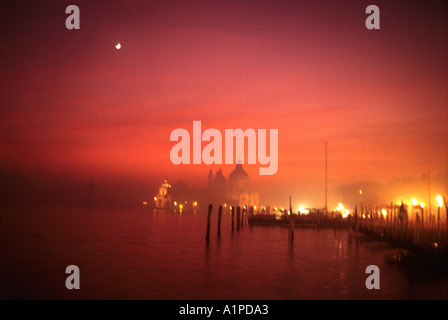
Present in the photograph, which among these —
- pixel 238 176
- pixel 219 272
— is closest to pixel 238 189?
pixel 238 176

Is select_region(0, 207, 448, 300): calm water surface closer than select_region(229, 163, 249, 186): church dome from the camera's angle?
Yes

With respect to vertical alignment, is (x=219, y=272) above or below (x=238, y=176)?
below

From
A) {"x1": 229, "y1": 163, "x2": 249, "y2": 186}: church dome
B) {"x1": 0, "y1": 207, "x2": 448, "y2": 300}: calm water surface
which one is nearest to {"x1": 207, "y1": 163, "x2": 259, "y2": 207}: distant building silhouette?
{"x1": 229, "y1": 163, "x2": 249, "y2": 186}: church dome

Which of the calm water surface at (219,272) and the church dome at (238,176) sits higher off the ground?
the church dome at (238,176)

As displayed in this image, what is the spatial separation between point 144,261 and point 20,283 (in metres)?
7.41

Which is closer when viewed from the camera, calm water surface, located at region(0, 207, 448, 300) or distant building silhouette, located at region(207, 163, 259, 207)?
calm water surface, located at region(0, 207, 448, 300)

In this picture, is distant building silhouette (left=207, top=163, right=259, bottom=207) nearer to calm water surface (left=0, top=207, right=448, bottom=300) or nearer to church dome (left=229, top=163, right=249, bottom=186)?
church dome (left=229, top=163, right=249, bottom=186)

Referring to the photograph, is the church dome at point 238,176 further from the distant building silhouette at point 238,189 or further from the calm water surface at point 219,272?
the calm water surface at point 219,272

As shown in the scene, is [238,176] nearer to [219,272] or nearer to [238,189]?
[238,189]

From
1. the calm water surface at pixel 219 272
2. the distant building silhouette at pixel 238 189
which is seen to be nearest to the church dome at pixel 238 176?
the distant building silhouette at pixel 238 189

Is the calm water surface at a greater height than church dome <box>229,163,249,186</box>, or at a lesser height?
lesser

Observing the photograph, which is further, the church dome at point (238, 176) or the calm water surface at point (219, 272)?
the church dome at point (238, 176)
